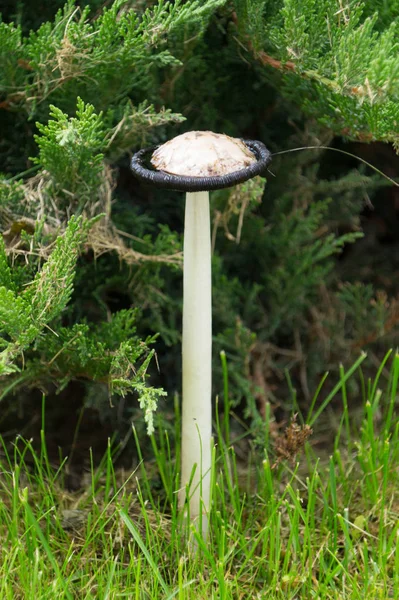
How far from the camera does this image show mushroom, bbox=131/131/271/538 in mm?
1688

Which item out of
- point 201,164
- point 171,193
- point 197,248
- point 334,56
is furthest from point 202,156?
point 171,193

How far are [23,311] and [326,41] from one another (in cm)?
109

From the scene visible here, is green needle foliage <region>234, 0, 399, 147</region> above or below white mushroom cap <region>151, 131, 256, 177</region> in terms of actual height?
above

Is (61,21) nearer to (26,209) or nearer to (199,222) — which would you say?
(26,209)

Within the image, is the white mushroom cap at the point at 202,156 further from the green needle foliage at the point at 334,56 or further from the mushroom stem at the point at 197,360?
the green needle foliage at the point at 334,56

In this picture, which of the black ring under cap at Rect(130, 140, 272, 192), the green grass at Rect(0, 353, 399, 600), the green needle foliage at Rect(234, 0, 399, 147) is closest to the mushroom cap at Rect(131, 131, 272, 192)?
the black ring under cap at Rect(130, 140, 272, 192)

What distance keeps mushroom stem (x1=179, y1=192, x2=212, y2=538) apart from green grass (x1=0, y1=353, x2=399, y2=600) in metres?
0.06

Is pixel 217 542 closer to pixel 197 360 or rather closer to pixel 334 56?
pixel 197 360

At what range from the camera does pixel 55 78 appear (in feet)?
6.93

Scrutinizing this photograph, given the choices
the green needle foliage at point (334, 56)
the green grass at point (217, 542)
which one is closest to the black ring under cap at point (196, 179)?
the green needle foliage at point (334, 56)

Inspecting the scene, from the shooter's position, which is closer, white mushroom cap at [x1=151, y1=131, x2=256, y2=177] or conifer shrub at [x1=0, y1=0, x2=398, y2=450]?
white mushroom cap at [x1=151, y1=131, x2=256, y2=177]

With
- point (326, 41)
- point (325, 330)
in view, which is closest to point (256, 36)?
point (326, 41)

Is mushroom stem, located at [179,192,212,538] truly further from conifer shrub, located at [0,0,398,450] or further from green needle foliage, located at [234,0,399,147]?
green needle foliage, located at [234,0,399,147]

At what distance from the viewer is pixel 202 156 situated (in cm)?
170
